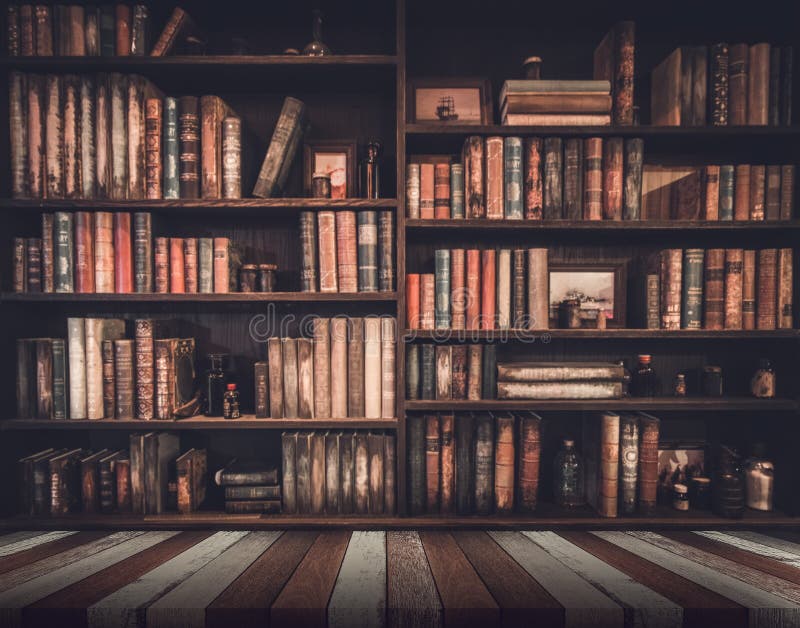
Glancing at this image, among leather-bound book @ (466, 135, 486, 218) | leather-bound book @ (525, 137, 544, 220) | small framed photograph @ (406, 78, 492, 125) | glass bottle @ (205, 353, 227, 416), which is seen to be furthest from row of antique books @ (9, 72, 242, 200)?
leather-bound book @ (525, 137, 544, 220)

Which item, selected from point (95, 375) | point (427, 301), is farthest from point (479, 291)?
point (95, 375)

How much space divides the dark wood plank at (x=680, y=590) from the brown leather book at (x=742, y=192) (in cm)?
122

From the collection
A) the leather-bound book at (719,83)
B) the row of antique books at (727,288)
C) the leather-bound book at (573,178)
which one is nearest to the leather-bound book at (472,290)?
the leather-bound book at (573,178)

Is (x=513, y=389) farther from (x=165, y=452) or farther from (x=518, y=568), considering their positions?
(x=165, y=452)

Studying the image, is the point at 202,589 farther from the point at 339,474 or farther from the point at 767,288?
the point at 767,288

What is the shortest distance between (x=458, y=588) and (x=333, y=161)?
147 cm

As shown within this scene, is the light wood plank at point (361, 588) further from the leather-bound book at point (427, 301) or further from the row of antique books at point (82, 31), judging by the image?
the row of antique books at point (82, 31)

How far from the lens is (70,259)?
53.6 inches

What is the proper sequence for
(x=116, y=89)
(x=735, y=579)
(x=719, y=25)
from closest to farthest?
(x=735, y=579)
(x=116, y=89)
(x=719, y=25)

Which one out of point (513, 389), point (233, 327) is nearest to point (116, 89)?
point (233, 327)

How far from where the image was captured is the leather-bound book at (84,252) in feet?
4.45

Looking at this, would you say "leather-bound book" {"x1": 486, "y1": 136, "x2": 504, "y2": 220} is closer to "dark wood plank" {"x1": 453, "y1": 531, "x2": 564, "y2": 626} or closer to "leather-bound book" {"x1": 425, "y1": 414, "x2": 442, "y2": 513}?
"leather-bound book" {"x1": 425, "y1": 414, "x2": 442, "y2": 513}

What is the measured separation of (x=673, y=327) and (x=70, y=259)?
7.06 ft

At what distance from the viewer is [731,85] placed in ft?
4.58
